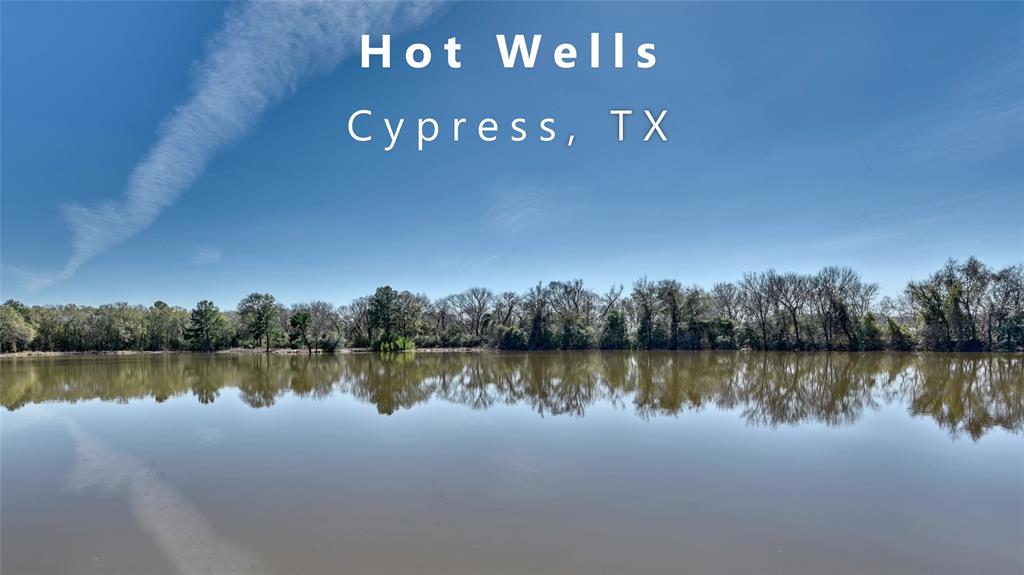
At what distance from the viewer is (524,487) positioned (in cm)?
620

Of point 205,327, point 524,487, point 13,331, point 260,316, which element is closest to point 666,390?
point 524,487

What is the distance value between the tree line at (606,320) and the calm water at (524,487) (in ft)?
99.7

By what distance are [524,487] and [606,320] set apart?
42263 millimetres

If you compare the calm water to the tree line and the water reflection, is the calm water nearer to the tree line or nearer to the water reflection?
the water reflection

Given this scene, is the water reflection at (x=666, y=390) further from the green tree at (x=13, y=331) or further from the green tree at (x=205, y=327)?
the green tree at (x=13, y=331)

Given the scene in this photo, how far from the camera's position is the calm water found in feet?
14.4

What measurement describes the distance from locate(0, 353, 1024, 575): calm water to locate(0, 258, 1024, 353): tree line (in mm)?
Answer: 30398

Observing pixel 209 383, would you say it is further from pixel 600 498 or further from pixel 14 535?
pixel 600 498

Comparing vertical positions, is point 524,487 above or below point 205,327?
below

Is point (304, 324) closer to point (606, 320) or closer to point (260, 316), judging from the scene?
point (260, 316)

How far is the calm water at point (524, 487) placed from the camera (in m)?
4.40

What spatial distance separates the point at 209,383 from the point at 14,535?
1732 cm

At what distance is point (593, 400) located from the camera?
13727 mm

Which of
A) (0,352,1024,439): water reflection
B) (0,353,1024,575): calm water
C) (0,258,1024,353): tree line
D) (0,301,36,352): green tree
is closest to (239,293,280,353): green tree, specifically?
(0,258,1024,353): tree line
